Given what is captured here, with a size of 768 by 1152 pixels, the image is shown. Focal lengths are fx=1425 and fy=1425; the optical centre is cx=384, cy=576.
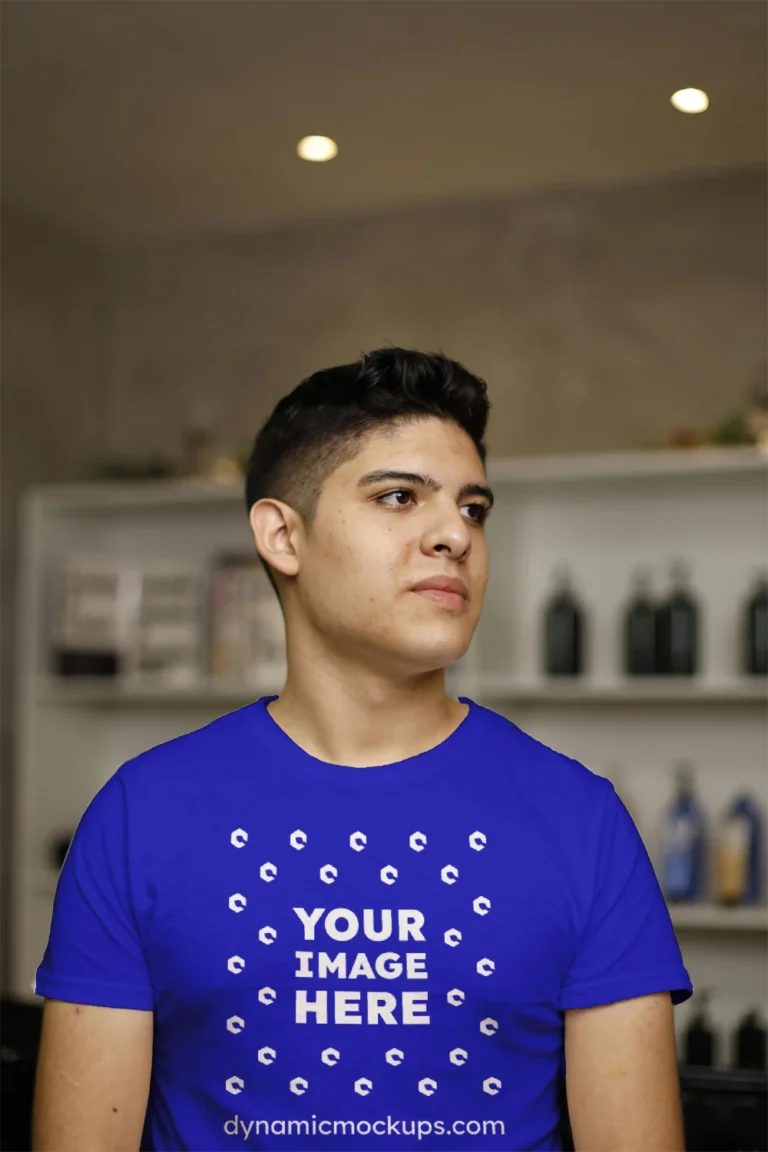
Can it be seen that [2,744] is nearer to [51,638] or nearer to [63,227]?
[51,638]

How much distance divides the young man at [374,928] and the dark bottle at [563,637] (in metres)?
2.48

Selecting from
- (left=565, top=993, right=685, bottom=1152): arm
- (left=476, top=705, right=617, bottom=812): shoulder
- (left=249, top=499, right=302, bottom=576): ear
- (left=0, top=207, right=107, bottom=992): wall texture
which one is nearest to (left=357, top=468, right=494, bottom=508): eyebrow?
(left=249, top=499, right=302, bottom=576): ear

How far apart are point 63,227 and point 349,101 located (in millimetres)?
1463

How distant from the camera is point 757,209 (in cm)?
415

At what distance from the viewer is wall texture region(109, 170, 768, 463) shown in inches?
164

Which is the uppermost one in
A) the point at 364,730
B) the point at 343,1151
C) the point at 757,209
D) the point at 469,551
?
the point at 757,209

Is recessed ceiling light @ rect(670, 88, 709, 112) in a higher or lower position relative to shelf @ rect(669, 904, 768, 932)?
higher

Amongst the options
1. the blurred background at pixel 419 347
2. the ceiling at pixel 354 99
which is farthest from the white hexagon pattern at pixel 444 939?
the ceiling at pixel 354 99

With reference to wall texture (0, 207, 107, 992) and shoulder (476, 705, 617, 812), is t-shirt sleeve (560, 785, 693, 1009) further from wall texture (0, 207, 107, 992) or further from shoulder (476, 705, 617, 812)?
wall texture (0, 207, 107, 992)

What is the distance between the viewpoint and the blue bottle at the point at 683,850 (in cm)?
371

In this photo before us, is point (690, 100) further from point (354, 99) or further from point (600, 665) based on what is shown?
point (600, 665)

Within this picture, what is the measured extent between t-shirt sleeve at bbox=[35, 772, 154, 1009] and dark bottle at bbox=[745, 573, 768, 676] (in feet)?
8.55

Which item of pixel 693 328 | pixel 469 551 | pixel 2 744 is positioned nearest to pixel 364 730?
pixel 469 551

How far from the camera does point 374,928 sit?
1.30 m
